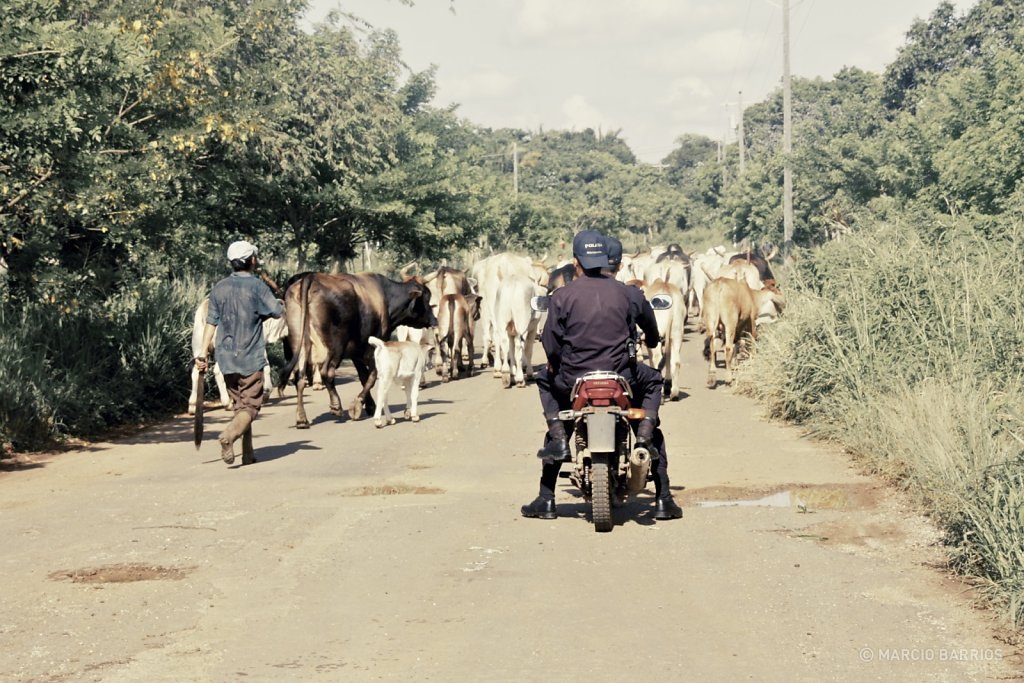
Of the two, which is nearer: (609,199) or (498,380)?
(498,380)

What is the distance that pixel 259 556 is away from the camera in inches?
333

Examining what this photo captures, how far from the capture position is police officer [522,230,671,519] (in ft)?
30.0

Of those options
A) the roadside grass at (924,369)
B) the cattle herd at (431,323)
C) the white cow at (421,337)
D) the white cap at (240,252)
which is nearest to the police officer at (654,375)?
the roadside grass at (924,369)

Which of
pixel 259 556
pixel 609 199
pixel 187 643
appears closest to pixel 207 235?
pixel 259 556

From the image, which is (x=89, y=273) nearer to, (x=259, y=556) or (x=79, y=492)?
(x=79, y=492)

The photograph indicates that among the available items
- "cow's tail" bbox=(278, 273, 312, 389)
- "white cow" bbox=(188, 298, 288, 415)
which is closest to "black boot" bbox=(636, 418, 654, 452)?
"cow's tail" bbox=(278, 273, 312, 389)

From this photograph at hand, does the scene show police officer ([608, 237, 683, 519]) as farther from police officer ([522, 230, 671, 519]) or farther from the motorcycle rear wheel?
the motorcycle rear wheel

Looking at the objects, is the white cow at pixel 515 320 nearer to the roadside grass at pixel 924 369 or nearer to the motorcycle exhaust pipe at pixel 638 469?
the roadside grass at pixel 924 369

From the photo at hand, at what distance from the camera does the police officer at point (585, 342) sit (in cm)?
915

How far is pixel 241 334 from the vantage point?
1257 cm

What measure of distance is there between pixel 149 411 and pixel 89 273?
227cm

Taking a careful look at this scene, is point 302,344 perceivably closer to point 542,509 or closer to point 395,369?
point 395,369

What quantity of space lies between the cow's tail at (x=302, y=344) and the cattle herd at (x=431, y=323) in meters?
0.01

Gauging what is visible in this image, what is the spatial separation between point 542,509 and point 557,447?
536 mm
